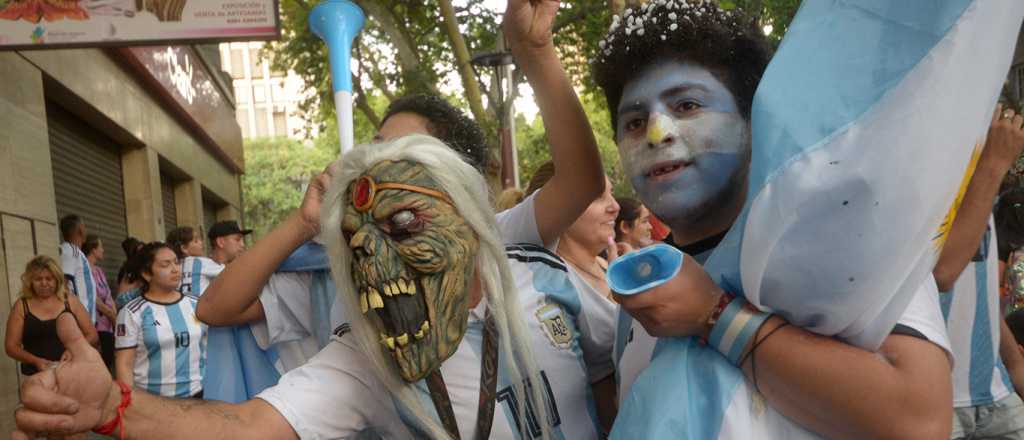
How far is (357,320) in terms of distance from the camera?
1.70 meters

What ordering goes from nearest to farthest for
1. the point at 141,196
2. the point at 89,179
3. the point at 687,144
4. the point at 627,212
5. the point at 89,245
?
the point at 687,144
the point at 627,212
the point at 89,245
the point at 89,179
the point at 141,196

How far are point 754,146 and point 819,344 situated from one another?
29 centimetres

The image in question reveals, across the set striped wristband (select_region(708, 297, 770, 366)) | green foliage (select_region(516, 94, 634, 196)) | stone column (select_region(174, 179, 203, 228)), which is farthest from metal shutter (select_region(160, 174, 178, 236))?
striped wristband (select_region(708, 297, 770, 366))

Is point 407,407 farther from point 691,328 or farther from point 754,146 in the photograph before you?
point 754,146

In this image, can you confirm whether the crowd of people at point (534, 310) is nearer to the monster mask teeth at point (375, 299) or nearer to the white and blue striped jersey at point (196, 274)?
the monster mask teeth at point (375, 299)

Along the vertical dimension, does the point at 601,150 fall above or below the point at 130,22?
below

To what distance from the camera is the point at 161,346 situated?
5.21m

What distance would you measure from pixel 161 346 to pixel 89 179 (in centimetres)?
650

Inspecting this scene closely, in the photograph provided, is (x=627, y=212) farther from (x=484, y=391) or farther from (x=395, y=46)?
(x=395, y=46)

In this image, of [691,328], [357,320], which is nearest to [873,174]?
[691,328]

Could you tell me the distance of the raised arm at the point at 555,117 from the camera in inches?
71.3

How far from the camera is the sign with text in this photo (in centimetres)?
619

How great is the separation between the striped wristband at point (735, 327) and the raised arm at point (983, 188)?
3.40ft

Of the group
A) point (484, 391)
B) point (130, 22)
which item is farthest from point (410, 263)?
point (130, 22)
